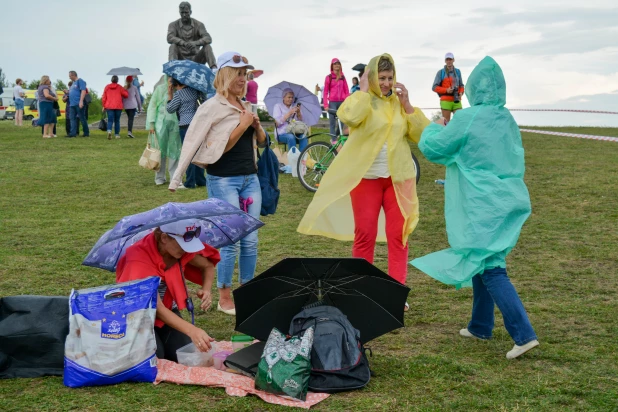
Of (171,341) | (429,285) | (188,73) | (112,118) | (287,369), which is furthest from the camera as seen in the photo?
(112,118)

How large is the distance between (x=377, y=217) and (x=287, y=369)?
2028 millimetres

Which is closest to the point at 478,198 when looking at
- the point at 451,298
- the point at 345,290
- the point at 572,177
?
the point at 345,290

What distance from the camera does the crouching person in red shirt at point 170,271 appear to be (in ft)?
15.1

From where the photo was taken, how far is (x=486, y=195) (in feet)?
16.2

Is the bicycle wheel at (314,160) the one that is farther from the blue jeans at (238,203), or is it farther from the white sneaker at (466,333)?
the white sneaker at (466,333)

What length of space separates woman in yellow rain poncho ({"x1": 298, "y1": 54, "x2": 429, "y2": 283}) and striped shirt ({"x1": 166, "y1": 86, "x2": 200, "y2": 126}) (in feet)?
17.0

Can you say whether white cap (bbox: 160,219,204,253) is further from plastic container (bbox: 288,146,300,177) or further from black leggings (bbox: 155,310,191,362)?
plastic container (bbox: 288,146,300,177)

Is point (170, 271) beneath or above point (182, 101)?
beneath

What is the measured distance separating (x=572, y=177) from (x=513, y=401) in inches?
376

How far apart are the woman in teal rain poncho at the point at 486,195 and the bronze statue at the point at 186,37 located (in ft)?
31.2

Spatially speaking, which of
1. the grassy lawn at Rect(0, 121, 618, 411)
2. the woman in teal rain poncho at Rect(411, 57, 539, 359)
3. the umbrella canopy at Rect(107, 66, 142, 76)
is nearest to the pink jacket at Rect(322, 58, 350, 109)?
the grassy lawn at Rect(0, 121, 618, 411)

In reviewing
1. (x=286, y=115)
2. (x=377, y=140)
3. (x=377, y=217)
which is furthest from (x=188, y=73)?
(x=377, y=217)

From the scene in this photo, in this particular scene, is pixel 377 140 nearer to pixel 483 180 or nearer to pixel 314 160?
pixel 483 180

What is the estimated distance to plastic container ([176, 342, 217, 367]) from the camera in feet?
16.0
